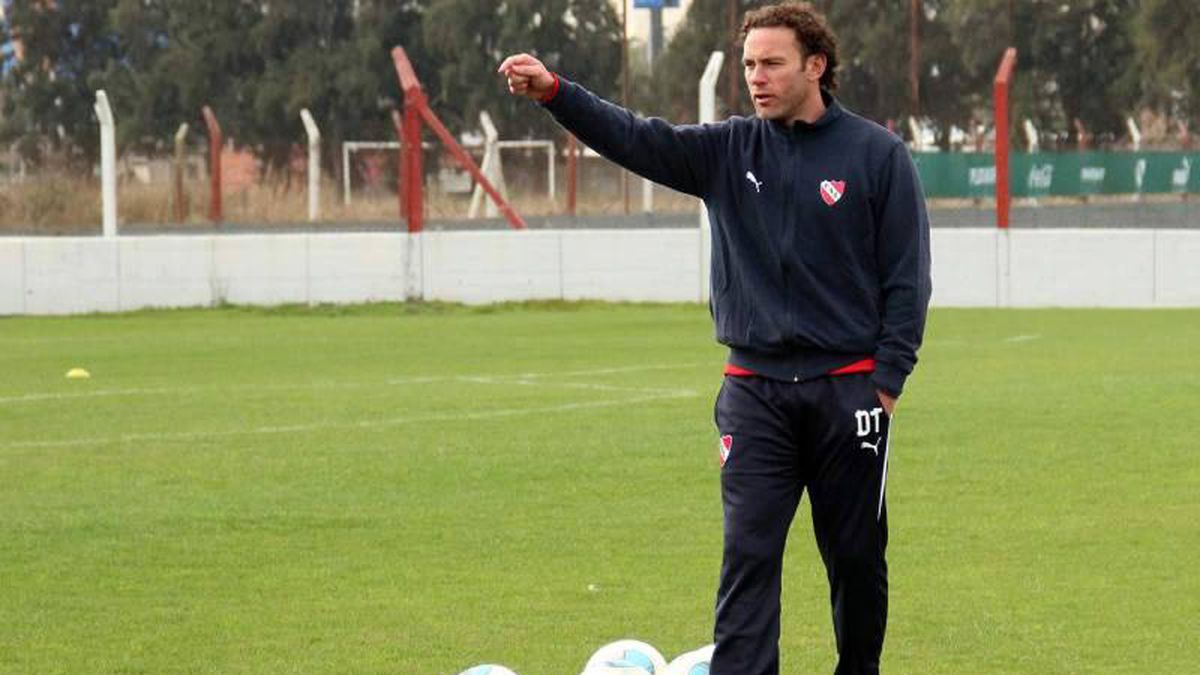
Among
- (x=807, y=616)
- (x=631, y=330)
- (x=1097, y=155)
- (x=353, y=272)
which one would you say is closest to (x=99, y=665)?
(x=807, y=616)

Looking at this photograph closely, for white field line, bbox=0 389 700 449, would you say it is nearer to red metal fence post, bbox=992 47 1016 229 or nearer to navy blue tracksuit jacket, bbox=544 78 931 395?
navy blue tracksuit jacket, bbox=544 78 931 395

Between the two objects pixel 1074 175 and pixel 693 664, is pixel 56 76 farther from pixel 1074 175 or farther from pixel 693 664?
pixel 693 664

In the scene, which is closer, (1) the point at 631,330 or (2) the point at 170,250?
(1) the point at 631,330

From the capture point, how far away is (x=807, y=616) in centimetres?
887

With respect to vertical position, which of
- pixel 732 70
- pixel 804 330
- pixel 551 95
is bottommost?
pixel 804 330

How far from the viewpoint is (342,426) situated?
15.5 meters

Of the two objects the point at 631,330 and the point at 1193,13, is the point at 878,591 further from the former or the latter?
the point at 1193,13

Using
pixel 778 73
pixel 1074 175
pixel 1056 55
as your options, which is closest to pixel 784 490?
pixel 778 73

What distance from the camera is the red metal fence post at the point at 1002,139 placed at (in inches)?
988

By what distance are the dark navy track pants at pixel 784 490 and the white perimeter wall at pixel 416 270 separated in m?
19.6

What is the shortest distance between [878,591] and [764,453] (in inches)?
20.3

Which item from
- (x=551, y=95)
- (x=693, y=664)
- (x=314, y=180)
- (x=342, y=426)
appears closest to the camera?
(x=551, y=95)

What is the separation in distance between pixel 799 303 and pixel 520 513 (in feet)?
17.2

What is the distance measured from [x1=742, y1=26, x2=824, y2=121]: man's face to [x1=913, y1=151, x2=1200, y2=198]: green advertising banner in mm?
39247
